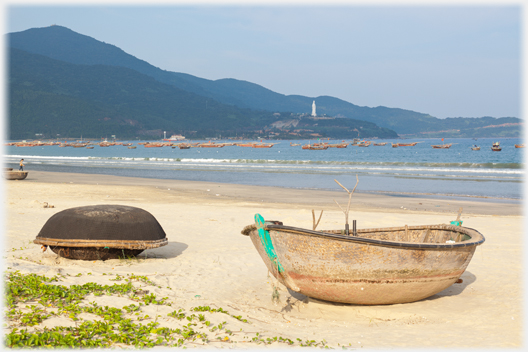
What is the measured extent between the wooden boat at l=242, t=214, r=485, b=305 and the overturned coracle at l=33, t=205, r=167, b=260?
2.69m

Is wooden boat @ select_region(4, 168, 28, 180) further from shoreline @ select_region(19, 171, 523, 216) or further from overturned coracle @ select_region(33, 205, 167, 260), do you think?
overturned coracle @ select_region(33, 205, 167, 260)

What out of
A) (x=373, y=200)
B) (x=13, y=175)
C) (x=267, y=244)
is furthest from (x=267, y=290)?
(x=13, y=175)

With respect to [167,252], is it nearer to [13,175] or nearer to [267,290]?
[267,290]

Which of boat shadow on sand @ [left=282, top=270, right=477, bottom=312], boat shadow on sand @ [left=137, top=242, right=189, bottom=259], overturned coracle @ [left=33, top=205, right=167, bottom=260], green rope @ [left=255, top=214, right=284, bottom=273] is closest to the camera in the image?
green rope @ [left=255, top=214, right=284, bottom=273]

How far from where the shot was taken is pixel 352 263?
20.8ft

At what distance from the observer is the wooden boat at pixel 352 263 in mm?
6312

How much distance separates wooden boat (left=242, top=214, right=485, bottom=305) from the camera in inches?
249

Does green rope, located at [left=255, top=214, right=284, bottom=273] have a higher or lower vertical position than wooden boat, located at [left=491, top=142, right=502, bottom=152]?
lower

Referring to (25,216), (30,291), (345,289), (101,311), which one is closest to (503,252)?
(345,289)

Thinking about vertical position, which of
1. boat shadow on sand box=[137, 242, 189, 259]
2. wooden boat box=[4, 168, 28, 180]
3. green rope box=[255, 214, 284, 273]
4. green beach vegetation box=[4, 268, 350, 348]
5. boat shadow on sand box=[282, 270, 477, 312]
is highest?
green rope box=[255, 214, 284, 273]

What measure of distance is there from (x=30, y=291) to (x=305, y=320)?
3.73 metres

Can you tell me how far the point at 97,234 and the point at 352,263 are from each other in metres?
4.78

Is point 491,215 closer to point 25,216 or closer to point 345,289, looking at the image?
point 345,289

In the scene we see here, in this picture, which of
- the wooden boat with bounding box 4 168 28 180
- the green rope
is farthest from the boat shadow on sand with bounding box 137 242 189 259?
the wooden boat with bounding box 4 168 28 180
